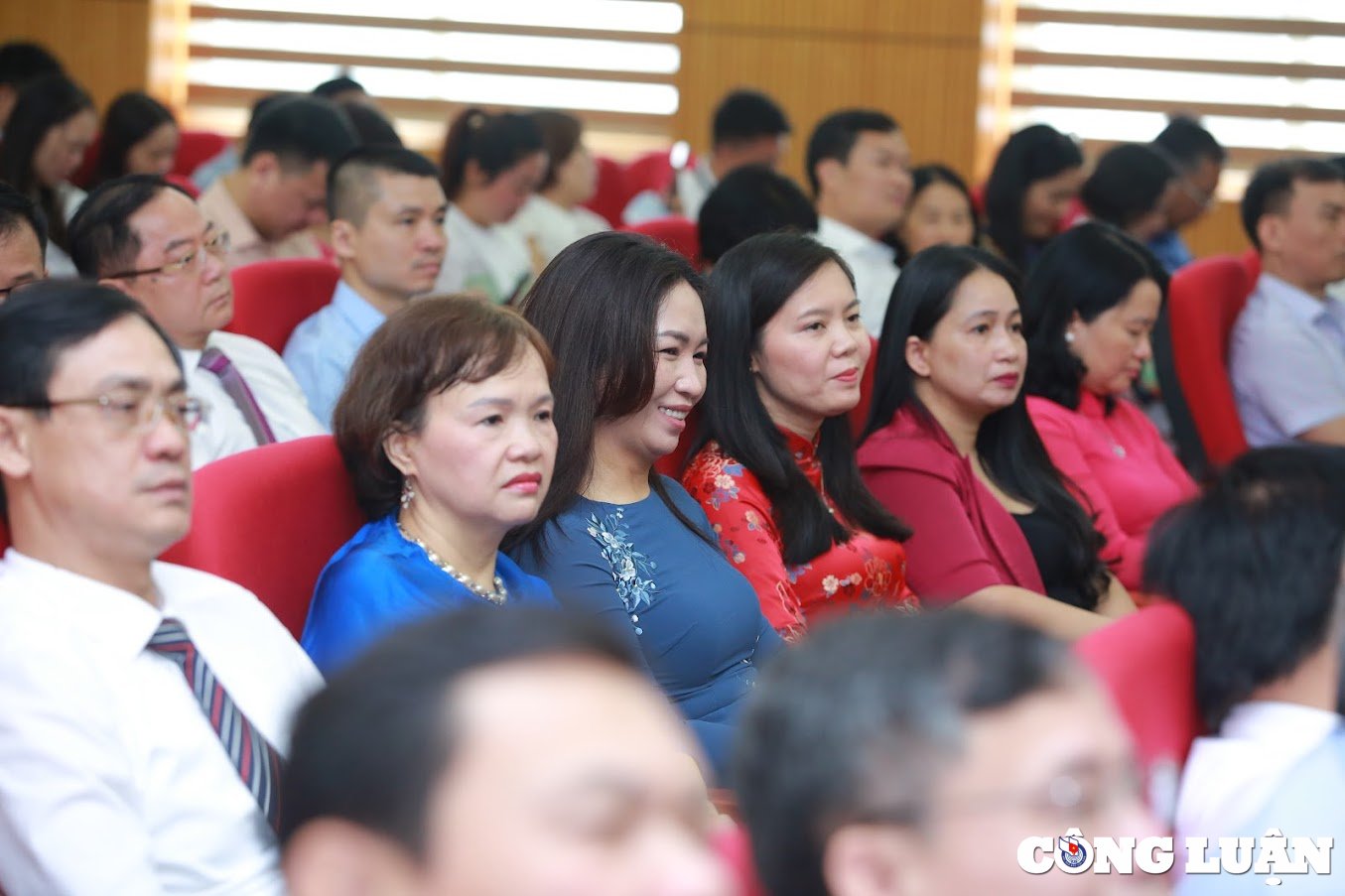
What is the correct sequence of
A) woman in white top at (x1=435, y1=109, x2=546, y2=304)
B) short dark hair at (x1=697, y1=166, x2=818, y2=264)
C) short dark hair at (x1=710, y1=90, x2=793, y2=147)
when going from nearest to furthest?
short dark hair at (x1=697, y1=166, x2=818, y2=264)
woman in white top at (x1=435, y1=109, x2=546, y2=304)
short dark hair at (x1=710, y1=90, x2=793, y2=147)

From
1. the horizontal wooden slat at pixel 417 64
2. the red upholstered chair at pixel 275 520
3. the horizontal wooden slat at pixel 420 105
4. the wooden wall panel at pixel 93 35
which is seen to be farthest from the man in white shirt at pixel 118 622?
the wooden wall panel at pixel 93 35

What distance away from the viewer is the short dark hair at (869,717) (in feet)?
2.88

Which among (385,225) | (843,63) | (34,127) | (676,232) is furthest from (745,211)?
(843,63)

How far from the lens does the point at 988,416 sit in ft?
10.3

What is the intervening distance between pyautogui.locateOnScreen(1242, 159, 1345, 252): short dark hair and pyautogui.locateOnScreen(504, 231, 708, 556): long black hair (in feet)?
8.63

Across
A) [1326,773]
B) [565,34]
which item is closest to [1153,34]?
[565,34]

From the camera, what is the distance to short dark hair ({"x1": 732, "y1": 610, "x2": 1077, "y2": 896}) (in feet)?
2.88

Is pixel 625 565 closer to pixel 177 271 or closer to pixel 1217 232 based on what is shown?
pixel 177 271

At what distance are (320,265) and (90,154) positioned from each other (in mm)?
2474

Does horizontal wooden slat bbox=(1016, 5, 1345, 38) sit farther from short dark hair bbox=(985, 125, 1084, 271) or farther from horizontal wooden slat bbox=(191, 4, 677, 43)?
short dark hair bbox=(985, 125, 1084, 271)

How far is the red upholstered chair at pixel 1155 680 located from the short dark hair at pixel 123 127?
446 cm

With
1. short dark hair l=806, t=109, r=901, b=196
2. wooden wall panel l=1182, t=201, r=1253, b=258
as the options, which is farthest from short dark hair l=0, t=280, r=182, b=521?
wooden wall panel l=1182, t=201, r=1253, b=258

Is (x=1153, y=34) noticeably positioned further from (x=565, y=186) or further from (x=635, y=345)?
(x=635, y=345)

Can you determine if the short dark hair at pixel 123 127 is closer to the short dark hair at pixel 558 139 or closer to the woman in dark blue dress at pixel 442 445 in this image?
the short dark hair at pixel 558 139
